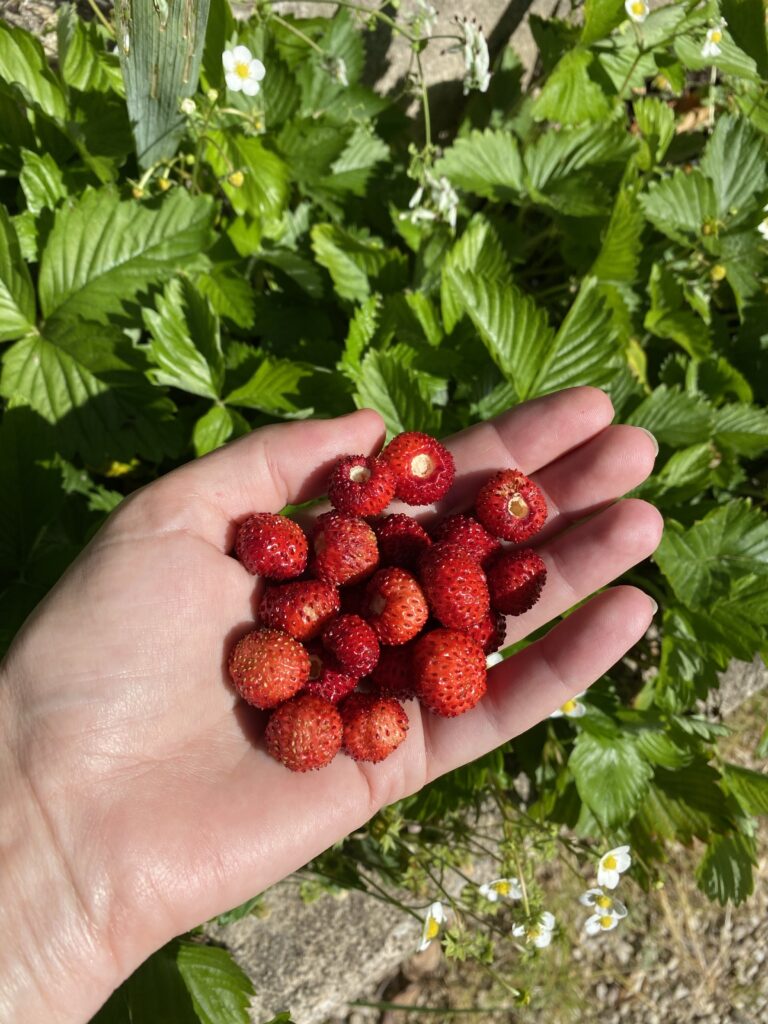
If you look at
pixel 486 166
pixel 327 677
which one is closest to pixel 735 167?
pixel 486 166

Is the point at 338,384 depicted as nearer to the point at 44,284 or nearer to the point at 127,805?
the point at 44,284

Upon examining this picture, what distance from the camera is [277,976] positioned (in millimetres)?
2883

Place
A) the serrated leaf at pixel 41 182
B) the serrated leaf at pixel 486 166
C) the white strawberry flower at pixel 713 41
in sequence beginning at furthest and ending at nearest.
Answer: the serrated leaf at pixel 486 166
the white strawberry flower at pixel 713 41
the serrated leaf at pixel 41 182

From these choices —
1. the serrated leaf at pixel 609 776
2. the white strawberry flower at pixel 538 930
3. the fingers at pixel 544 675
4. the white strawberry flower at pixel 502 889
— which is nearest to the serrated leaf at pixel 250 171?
the fingers at pixel 544 675

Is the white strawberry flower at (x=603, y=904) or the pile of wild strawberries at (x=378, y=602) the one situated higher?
the pile of wild strawberries at (x=378, y=602)

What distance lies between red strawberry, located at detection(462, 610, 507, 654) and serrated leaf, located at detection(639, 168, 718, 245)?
1.49 metres

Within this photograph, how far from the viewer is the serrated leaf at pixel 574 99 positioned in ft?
9.34

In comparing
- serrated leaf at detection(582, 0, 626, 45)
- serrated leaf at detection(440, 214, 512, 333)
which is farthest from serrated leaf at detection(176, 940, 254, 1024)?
serrated leaf at detection(582, 0, 626, 45)

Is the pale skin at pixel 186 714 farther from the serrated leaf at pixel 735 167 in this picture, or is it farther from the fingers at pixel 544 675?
the serrated leaf at pixel 735 167

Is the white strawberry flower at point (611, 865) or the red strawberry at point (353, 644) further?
the white strawberry flower at point (611, 865)

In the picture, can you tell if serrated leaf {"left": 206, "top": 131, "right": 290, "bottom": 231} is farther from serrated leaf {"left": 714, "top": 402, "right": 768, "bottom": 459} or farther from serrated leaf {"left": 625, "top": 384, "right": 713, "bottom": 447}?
serrated leaf {"left": 714, "top": 402, "right": 768, "bottom": 459}

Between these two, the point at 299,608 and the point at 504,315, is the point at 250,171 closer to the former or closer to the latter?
the point at 504,315

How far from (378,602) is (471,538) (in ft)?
0.93

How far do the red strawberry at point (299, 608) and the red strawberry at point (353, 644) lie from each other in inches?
1.5
